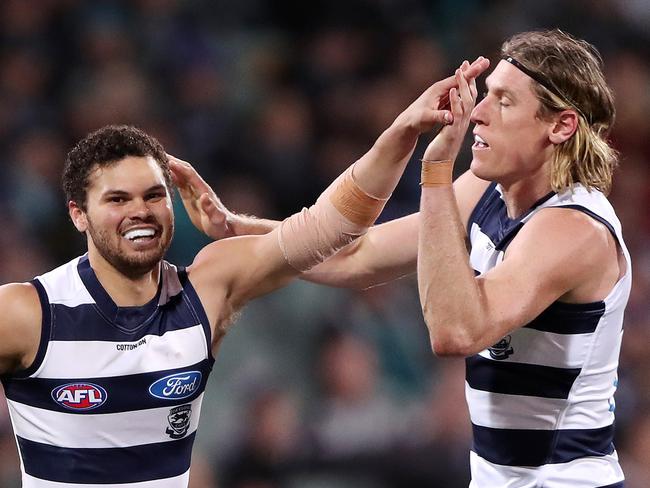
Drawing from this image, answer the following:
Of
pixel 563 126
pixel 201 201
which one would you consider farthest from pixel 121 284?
pixel 563 126

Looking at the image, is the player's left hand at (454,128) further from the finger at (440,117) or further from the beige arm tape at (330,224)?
the beige arm tape at (330,224)

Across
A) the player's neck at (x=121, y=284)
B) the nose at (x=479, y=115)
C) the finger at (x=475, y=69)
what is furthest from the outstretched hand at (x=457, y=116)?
the player's neck at (x=121, y=284)

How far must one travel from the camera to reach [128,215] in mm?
2877

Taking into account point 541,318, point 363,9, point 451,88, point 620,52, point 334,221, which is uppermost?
point 363,9

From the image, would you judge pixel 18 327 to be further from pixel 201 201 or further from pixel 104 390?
pixel 201 201

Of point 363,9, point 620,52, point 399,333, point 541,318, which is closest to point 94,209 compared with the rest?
point 541,318

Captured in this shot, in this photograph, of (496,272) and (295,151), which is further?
(295,151)

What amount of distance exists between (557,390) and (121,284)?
47.8 inches

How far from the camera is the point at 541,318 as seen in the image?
2.81 metres

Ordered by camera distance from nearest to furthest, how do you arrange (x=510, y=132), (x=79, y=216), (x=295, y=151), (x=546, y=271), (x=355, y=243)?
(x=546, y=271)
(x=510, y=132)
(x=79, y=216)
(x=355, y=243)
(x=295, y=151)

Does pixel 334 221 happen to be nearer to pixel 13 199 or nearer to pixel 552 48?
pixel 552 48

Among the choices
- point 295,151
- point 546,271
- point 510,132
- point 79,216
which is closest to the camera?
point 546,271

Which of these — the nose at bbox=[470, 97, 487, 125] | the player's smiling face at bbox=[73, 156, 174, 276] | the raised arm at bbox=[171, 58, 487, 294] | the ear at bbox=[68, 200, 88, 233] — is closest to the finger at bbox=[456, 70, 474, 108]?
the nose at bbox=[470, 97, 487, 125]

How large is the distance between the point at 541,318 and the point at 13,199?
4017mm
